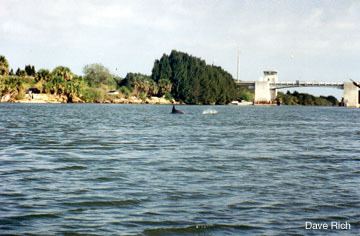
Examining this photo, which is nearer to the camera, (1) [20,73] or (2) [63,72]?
(2) [63,72]

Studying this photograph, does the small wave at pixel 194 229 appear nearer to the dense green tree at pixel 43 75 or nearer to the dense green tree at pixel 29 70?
the dense green tree at pixel 43 75

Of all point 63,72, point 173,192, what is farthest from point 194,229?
point 63,72

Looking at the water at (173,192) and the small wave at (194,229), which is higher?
the water at (173,192)

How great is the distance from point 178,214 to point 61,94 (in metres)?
170

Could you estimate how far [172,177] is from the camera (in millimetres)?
17938

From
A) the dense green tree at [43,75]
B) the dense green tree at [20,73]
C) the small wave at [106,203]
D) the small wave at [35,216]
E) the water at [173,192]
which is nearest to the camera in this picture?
the water at [173,192]

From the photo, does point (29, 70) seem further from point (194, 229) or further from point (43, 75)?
point (194, 229)

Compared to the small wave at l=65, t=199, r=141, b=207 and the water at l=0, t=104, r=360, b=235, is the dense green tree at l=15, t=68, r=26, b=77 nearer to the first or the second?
the water at l=0, t=104, r=360, b=235

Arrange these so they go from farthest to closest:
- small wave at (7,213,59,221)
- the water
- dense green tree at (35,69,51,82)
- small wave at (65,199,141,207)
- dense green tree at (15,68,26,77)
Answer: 1. dense green tree at (15,68,26,77)
2. dense green tree at (35,69,51,82)
3. small wave at (65,199,141,207)
4. small wave at (7,213,59,221)
5. the water

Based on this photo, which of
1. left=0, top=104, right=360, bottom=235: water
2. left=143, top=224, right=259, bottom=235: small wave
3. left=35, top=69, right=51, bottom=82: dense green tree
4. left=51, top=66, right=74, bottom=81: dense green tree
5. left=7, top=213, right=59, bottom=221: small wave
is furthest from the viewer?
left=51, top=66, right=74, bottom=81: dense green tree

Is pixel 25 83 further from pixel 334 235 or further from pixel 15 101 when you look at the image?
pixel 334 235

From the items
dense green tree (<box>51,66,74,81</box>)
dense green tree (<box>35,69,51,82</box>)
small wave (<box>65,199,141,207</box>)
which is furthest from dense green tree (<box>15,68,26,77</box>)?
small wave (<box>65,199,141,207</box>)

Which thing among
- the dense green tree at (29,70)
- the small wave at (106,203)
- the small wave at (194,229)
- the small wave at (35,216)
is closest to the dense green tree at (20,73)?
the dense green tree at (29,70)

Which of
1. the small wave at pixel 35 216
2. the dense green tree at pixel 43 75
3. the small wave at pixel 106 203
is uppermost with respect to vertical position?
the dense green tree at pixel 43 75
